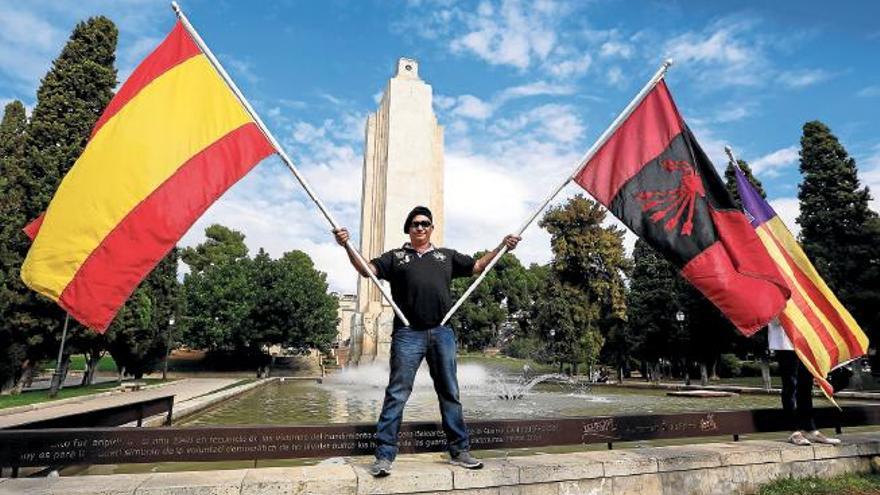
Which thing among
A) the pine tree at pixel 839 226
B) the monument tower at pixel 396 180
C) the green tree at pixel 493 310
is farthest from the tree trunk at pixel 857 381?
the green tree at pixel 493 310

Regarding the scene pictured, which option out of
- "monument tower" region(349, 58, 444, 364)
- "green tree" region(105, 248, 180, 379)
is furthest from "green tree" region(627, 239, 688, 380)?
"green tree" region(105, 248, 180, 379)

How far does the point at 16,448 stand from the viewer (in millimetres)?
3871

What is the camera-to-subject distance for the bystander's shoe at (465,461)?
155 inches

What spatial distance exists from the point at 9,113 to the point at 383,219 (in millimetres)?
24103

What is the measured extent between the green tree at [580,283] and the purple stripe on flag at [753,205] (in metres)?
26.3

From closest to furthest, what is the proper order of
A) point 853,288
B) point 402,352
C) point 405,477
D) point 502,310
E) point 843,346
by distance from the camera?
point 405,477 < point 402,352 < point 843,346 < point 853,288 < point 502,310

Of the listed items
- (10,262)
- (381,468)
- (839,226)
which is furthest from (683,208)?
(839,226)

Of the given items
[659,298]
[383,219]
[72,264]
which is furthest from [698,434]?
[659,298]

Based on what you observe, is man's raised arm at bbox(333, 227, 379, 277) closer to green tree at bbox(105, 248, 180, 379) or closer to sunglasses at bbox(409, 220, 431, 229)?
sunglasses at bbox(409, 220, 431, 229)

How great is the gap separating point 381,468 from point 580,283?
3127 centimetres

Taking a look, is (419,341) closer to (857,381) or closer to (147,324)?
(147,324)

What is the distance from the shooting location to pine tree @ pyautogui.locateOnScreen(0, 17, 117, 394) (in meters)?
19.2

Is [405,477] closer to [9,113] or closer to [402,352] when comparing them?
[402,352]

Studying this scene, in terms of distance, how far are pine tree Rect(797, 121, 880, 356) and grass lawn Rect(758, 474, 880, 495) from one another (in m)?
24.1
